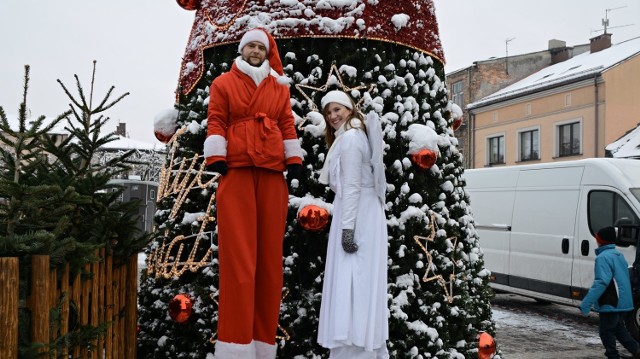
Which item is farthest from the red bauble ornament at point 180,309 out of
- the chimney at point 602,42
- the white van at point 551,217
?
the chimney at point 602,42

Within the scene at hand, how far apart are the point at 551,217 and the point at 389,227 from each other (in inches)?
298

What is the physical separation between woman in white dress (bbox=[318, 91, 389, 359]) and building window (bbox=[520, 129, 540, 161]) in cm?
2606

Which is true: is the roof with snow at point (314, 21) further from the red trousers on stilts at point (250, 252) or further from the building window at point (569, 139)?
the building window at point (569, 139)

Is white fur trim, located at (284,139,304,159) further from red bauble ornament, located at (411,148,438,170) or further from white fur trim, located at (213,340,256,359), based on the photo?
white fur trim, located at (213,340,256,359)

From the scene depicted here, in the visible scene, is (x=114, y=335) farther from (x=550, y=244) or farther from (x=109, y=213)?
(x=550, y=244)

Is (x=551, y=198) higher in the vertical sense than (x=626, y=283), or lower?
higher

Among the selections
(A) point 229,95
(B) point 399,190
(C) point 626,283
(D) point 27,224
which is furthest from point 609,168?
(D) point 27,224

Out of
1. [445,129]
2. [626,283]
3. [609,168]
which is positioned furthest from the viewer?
[609,168]

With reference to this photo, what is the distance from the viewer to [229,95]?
12.7ft

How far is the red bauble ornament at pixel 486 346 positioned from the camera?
4.78 m

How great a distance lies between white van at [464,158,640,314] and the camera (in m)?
10.1

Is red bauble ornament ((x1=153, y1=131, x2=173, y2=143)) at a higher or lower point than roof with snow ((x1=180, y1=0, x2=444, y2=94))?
lower

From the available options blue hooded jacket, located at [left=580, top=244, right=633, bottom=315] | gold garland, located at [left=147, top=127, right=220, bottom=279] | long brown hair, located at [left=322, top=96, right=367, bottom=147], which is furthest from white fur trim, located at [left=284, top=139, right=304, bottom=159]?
blue hooded jacket, located at [left=580, top=244, right=633, bottom=315]

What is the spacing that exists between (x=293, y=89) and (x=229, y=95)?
692 mm
